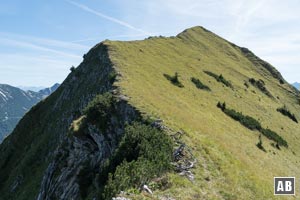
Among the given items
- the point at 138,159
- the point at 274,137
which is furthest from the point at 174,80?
the point at 138,159

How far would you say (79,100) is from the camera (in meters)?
61.2

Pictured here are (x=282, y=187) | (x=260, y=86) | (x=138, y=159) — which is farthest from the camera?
(x=260, y=86)

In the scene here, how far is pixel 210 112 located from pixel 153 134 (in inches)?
979

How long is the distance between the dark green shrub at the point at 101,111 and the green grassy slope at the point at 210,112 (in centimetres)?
259

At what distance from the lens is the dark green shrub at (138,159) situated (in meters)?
21.3

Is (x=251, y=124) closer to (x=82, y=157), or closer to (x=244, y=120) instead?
(x=244, y=120)

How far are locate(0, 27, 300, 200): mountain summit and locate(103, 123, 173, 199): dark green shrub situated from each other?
82 millimetres

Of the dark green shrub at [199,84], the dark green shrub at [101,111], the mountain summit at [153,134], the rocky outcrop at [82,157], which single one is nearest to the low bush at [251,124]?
the mountain summit at [153,134]

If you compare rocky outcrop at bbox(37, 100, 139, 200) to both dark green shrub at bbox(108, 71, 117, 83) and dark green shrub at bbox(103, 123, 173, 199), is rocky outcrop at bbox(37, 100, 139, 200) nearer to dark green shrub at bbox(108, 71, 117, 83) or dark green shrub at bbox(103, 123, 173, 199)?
dark green shrub at bbox(103, 123, 173, 199)

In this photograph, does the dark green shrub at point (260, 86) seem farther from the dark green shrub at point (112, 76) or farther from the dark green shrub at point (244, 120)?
the dark green shrub at point (112, 76)

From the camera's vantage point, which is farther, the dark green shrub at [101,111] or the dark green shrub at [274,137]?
the dark green shrub at [274,137]

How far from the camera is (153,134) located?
1158 inches

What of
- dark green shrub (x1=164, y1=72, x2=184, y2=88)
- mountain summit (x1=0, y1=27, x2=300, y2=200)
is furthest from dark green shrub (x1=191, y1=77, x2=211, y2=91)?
dark green shrub (x1=164, y1=72, x2=184, y2=88)

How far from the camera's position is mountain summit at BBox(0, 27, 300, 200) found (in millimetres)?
25172
